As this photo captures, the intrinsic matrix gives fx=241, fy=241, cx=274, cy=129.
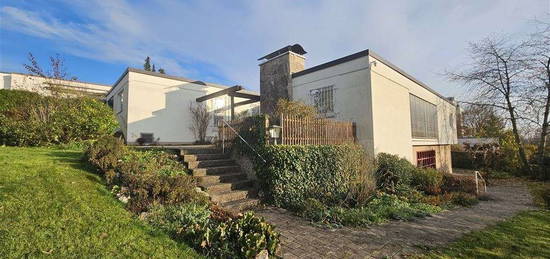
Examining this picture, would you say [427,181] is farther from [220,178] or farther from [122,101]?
[122,101]

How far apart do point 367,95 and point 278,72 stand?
5.01m

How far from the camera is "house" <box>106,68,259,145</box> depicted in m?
12.9

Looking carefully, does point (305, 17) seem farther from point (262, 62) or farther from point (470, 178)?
point (470, 178)

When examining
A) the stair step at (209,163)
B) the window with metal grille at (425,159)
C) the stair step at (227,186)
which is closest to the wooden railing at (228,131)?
the stair step at (209,163)

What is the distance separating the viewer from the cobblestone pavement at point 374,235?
3920 mm

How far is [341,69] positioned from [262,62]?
16.3 feet

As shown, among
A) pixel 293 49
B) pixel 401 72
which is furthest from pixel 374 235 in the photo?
pixel 401 72

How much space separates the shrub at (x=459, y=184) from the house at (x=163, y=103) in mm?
10275

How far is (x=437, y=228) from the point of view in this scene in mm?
5293

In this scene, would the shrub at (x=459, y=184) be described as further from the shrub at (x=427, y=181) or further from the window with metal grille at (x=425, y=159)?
the window with metal grille at (x=425, y=159)

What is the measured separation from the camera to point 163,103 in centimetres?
1402

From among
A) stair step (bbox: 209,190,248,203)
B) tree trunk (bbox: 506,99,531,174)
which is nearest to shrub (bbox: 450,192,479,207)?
stair step (bbox: 209,190,248,203)

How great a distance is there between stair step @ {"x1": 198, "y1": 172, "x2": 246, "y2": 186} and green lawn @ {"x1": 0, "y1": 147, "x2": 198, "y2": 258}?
85.0 inches

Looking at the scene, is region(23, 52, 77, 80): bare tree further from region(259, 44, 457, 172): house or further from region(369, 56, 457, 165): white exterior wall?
region(369, 56, 457, 165): white exterior wall
